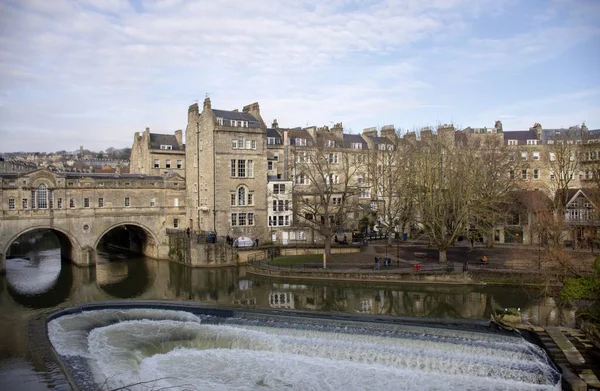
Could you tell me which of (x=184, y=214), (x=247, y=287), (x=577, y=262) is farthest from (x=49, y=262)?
(x=577, y=262)

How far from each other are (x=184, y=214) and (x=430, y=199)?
74.7 ft

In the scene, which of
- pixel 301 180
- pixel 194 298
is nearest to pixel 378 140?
pixel 301 180

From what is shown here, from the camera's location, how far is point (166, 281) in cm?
3775

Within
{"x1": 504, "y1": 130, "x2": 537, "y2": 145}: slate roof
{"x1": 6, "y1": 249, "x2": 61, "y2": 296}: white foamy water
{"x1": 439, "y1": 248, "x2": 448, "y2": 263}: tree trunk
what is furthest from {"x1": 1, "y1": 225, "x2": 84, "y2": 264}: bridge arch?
{"x1": 504, "y1": 130, "x2": 537, "y2": 145}: slate roof

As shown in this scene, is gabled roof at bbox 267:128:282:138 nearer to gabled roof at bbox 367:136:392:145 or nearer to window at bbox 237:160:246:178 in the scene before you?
window at bbox 237:160:246:178

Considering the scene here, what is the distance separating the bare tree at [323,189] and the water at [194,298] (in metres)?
8.44

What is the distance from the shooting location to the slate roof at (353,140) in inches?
2302

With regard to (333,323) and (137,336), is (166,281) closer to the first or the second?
(137,336)

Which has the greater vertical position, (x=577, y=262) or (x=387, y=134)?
(x=387, y=134)

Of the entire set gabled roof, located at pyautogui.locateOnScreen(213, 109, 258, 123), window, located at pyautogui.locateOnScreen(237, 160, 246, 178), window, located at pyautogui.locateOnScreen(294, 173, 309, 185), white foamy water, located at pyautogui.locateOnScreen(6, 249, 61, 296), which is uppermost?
gabled roof, located at pyautogui.locateOnScreen(213, 109, 258, 123)

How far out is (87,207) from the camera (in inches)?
1689

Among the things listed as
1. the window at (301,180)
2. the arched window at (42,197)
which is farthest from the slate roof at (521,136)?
the arched window at (42,197)

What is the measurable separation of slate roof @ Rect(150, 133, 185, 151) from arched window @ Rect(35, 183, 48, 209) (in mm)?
14695

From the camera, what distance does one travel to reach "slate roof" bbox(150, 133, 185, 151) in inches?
2160
